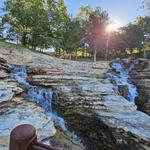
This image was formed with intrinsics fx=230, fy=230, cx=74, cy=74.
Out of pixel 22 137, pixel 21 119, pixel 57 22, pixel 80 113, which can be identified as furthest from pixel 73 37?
pixel 22 137

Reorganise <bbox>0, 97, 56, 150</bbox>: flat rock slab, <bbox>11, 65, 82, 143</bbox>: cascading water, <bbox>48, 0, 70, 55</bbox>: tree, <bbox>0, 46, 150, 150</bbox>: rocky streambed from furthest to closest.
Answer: <bbox>48, 0, 70, 55</bbox>: tree → <bbox>11, 65, 82, 143</bbox>: cascading water → <bbox>0, 46, 150, 150</bbox>: rocky streambed → <bbox>0, 97, 56, 150</bbox>: flat rock slab

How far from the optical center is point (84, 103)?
36.8ft

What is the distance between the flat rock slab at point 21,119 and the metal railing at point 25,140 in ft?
17.0

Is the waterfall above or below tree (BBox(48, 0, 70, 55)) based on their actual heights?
below

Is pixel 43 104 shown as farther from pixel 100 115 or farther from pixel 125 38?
pixel 125 38

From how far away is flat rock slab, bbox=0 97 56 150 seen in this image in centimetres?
707

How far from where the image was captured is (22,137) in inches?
50.5

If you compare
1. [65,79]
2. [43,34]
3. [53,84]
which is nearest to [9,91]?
[53,84]

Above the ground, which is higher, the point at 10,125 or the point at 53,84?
the point at 53,84

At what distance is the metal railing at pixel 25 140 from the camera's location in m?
1.28

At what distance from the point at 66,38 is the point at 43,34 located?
13.1 ft

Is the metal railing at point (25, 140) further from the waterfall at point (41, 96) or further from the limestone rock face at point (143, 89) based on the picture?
the limestone rock face at point (143, 89)

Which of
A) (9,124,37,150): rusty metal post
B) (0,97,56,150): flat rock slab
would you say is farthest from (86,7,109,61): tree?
(9,124,37,150): rusty metal post

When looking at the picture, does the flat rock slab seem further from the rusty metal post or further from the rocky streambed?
the rusty metal post
